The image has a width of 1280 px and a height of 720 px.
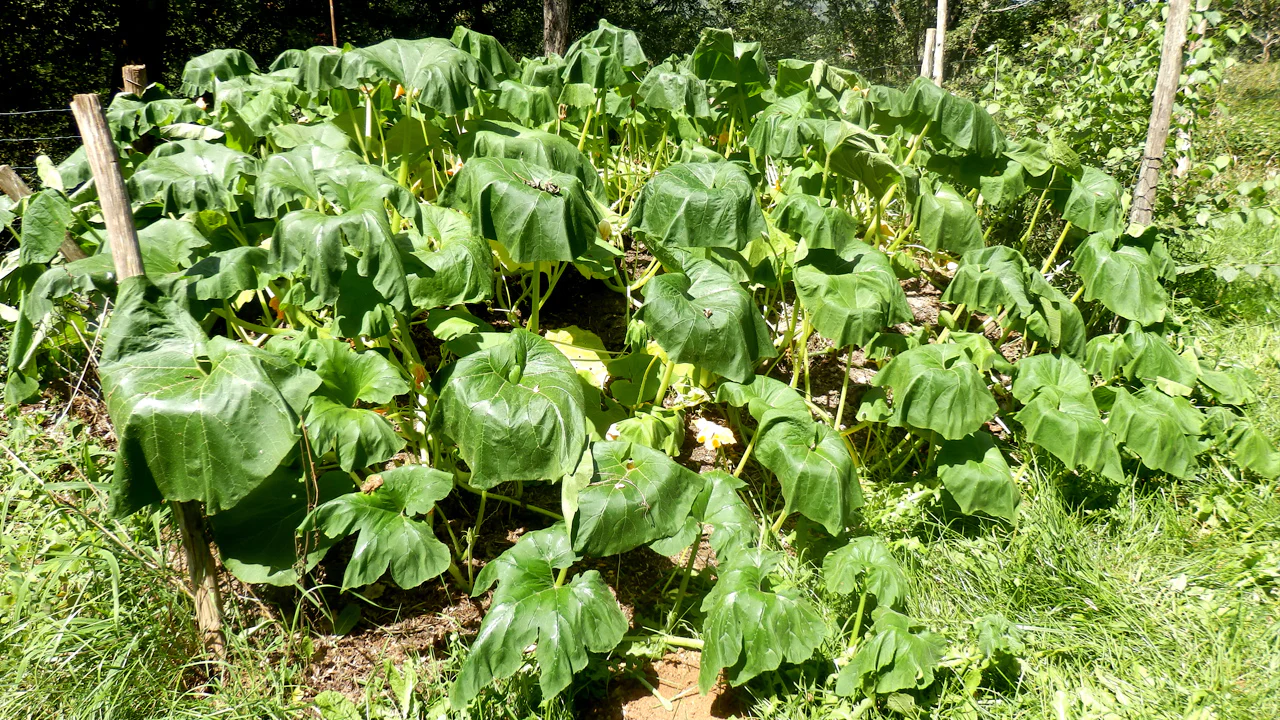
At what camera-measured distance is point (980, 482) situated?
2416 mm

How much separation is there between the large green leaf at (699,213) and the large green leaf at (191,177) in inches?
46.1

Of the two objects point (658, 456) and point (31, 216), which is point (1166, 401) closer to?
point (658, 456)

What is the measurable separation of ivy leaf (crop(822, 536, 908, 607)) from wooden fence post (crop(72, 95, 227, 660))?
1535 millimetres

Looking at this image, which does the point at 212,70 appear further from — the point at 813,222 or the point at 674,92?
the point at 813,222

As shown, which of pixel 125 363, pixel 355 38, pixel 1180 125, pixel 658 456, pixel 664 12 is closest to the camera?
pixel 125 363

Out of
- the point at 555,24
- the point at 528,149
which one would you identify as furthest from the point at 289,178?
the point at 555,24

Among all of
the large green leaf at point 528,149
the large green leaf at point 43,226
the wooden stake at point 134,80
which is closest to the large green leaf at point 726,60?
the large green leaf at point 528,149

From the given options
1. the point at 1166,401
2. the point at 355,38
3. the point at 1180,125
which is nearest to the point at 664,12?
the point at 355,38

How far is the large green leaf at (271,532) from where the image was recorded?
1.96 m

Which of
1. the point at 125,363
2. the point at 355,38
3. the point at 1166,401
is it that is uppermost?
the point at 125,363

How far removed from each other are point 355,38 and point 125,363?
38.2ft

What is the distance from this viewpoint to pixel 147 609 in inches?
79.4

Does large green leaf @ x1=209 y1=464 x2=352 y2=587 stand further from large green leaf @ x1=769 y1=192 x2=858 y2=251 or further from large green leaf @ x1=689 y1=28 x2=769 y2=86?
large green leaf @ x1=689 y1=28 x2=769 y2=86

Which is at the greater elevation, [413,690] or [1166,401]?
[1166,401]
